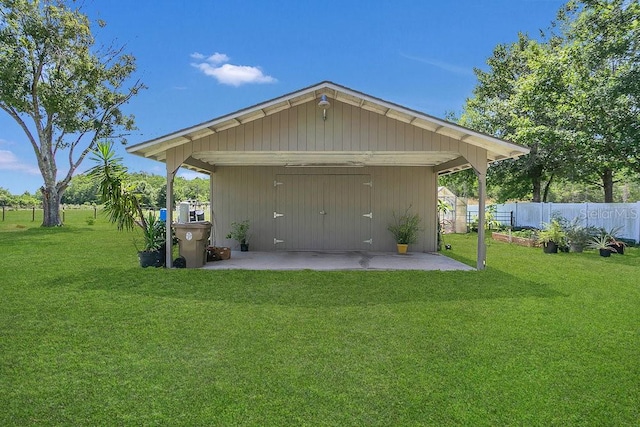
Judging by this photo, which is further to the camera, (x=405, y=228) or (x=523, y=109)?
(x=523, y=109)

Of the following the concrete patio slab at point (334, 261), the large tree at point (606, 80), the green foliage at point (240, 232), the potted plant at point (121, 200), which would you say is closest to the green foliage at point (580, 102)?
the large tree at point (606, 80)

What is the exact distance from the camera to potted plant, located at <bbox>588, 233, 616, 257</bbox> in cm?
898

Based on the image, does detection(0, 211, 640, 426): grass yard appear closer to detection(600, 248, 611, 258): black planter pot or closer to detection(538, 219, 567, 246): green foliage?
detection(600, 248, 611, 258): black planter pot

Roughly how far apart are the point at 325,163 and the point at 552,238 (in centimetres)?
598

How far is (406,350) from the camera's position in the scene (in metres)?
3.23

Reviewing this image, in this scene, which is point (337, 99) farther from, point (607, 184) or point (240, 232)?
point (607, 184)

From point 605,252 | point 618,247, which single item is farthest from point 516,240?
point 605,252

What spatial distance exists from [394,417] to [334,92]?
17.2ft

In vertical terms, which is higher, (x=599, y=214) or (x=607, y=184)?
(x=607, y=184)

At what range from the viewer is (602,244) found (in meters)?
9.23

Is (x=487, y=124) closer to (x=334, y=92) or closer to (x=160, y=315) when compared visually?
(x=334, y=92)

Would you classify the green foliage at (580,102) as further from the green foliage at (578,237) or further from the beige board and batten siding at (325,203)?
the beige board and batten siding at (325,203)

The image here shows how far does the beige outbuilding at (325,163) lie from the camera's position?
655cm

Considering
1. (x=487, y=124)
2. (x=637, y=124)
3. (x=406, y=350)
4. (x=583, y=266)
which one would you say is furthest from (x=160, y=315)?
(x=487, y=124)
